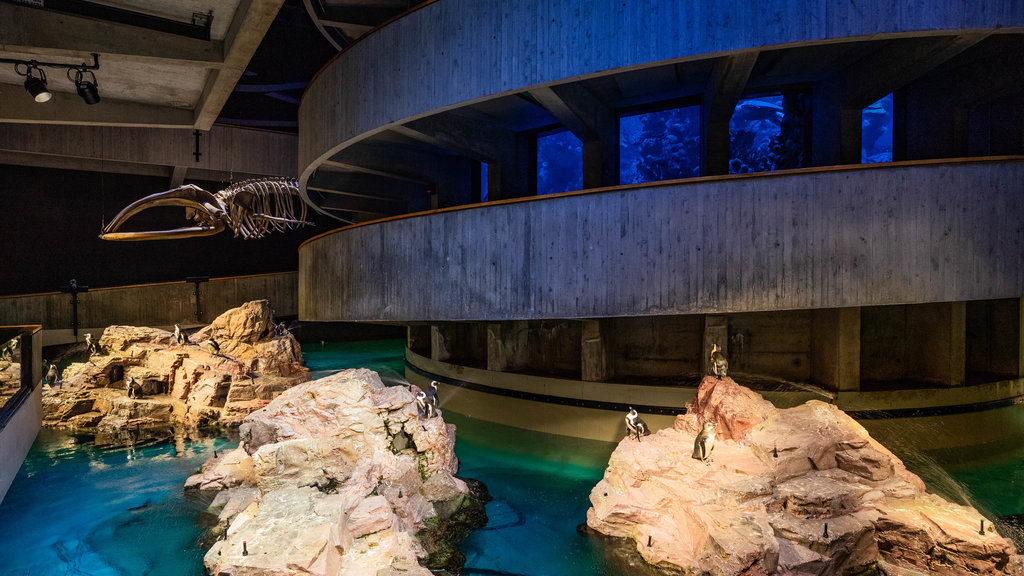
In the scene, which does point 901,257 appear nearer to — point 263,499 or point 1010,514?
point 1010,514

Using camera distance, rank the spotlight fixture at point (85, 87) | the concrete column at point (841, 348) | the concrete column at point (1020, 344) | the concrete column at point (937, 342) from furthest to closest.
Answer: the concrete column at point (1020, 344) < the concrete column at point (937, 342) < the concrete column at point (841, 348) < the spotlight fixture at point (85, 87)

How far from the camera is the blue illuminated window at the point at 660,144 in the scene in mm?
10242

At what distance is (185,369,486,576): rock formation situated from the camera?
4.66 meters

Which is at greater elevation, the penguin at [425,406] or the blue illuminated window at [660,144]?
the blue illuminated window at [660,144]

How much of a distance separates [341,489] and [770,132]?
30.6ft

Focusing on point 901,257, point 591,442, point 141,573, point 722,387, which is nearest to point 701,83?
point 901,257

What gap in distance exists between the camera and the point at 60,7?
19.0 feet

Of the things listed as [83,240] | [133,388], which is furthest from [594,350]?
[83,240]

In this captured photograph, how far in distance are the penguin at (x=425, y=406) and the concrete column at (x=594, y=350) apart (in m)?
3.08

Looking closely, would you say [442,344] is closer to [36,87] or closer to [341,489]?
[341,489]

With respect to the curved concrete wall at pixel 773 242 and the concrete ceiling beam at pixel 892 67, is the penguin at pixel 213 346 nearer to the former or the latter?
the curved concrete wall at pixel 773 242

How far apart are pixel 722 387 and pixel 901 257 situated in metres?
2.56

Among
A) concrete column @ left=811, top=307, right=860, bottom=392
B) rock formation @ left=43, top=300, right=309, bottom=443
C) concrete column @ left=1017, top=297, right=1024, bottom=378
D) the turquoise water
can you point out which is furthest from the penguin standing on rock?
concrete column @ left=1017, top=297, right=1024, bottom=378

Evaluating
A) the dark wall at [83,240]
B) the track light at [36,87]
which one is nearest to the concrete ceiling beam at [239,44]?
the track light at [36,87]
